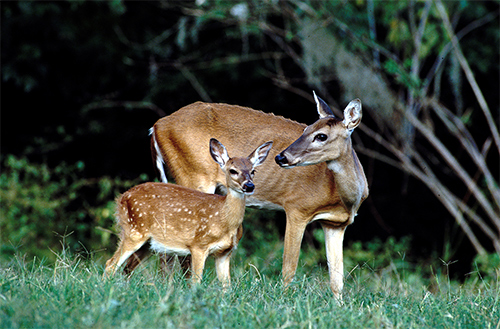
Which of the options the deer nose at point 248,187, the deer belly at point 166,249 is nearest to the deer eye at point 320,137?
the deer nose at point 248,187

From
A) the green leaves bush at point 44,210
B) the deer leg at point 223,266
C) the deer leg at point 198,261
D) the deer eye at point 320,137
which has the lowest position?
the green leaves bush at point 44,210

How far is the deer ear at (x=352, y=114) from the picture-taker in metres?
5.31

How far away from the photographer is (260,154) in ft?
18.0

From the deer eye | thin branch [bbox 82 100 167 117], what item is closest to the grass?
the deer eye

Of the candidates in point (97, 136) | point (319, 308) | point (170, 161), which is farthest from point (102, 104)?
point (319, 308)

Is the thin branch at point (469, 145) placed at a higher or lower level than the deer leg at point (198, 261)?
lower

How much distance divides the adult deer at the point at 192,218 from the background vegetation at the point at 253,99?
3.42 meters

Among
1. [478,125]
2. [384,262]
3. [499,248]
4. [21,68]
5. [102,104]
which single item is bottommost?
[384,262]

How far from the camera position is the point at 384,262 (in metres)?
9.95

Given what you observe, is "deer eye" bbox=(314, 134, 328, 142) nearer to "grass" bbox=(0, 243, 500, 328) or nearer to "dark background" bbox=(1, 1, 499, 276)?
"grass" bbox=(0, 243, 500, 328)

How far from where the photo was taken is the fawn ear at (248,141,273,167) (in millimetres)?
5438

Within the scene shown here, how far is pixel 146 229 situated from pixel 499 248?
17.4 ft

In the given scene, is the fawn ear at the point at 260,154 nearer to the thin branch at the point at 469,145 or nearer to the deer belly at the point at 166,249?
the deer belly at the point at 166,249

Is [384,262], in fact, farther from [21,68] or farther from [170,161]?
[21,68]
